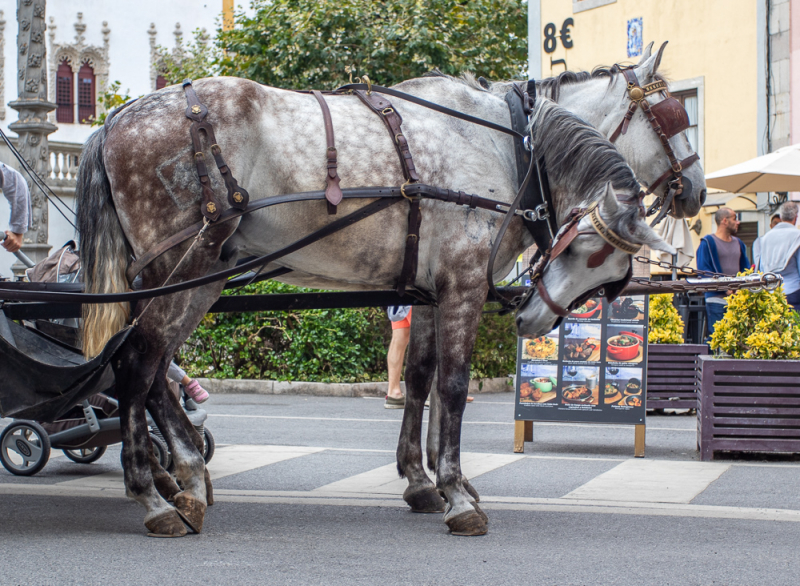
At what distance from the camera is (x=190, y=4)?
42.3 m

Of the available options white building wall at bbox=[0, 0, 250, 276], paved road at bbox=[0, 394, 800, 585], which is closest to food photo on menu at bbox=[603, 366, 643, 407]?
paved road at bbox=[0, 394, 800, 585]

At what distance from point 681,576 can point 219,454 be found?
3796 mm

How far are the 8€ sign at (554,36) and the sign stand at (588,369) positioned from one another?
15.8 m

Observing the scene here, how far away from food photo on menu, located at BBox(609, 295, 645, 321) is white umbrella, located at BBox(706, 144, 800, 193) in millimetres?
5669

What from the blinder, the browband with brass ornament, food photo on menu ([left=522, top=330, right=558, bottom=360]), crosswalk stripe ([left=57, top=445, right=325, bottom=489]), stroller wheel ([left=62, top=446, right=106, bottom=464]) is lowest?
crosswalk stripe ([left=57, top=445, right=325, bottom=489])

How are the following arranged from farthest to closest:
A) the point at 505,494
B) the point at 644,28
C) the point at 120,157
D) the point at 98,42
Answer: the point at 98,42
the point at 644,28
the point at 505,494
the point at 120,157

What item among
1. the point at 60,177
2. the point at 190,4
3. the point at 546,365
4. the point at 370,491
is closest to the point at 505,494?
the point at 370,491

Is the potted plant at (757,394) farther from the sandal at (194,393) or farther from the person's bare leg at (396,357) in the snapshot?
the person's bare leg at (396,357)

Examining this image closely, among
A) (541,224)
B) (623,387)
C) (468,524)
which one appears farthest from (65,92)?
(468,524)

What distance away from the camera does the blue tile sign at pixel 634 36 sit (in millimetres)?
20281

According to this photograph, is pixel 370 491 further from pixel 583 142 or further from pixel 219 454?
pixel 583 142

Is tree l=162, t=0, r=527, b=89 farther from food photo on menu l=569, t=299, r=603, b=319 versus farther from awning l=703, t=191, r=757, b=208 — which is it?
food photo on menu l=569, t=299, r=603, b=319

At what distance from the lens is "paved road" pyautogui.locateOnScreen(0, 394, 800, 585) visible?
3799mm

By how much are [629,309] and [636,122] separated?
2.53m
